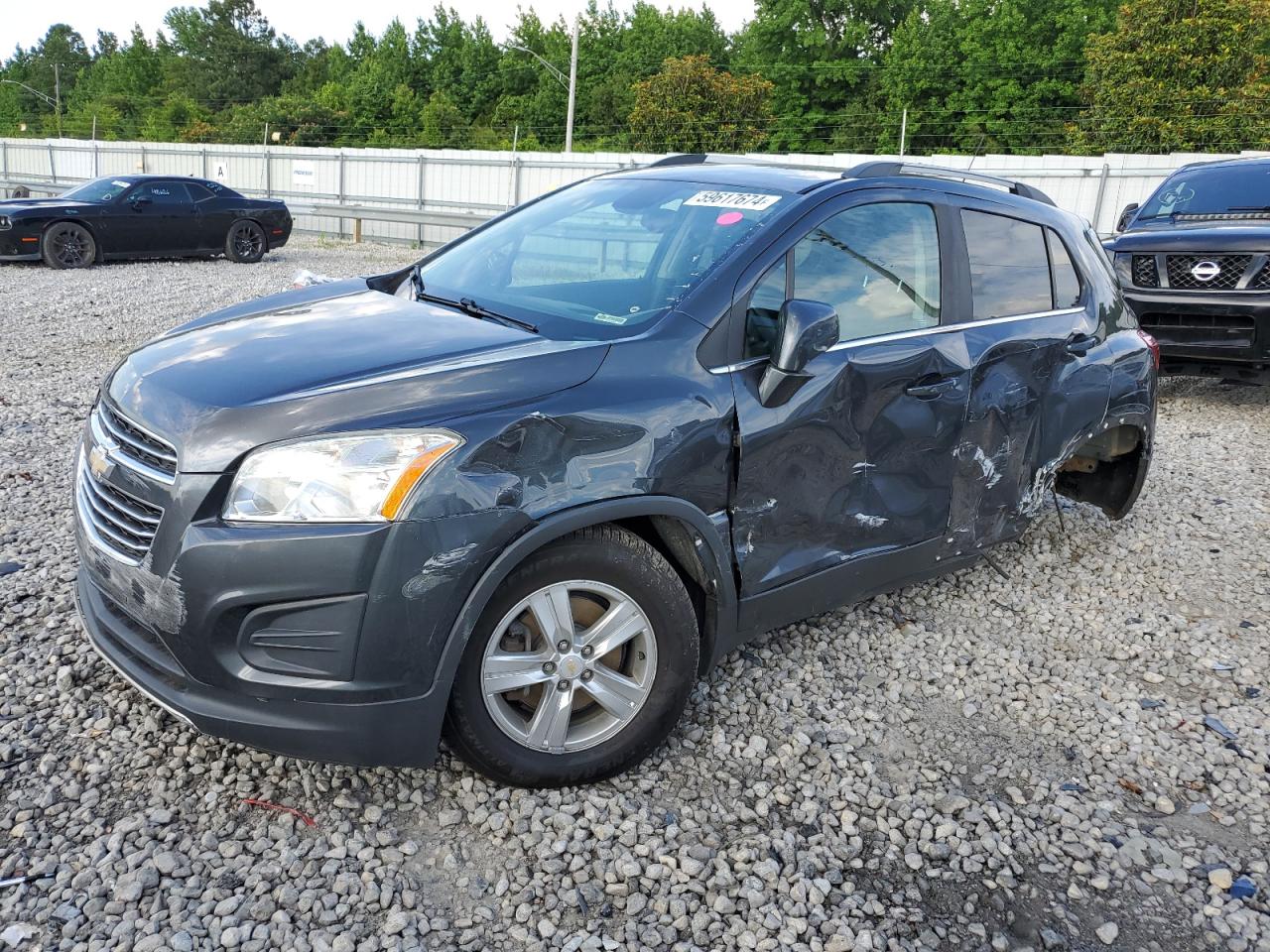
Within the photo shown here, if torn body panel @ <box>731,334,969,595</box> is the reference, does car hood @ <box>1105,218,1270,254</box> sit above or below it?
above

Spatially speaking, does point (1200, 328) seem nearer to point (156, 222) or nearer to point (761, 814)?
point (761, 814)

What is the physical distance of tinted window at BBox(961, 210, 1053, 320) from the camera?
3867 mm

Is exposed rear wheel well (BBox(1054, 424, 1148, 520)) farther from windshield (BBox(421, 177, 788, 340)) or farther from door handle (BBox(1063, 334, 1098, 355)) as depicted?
windshield (BBox(421, 177, 788, 340))

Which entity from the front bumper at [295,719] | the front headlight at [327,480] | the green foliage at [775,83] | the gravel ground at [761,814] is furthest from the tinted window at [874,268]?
the green foliage at [775,83]

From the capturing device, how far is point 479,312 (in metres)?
3.32

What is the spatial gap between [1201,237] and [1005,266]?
524 cm

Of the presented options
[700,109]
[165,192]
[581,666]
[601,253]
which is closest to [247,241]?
[165,192]

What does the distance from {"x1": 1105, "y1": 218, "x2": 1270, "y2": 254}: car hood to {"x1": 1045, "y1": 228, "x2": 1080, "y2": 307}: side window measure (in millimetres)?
4520

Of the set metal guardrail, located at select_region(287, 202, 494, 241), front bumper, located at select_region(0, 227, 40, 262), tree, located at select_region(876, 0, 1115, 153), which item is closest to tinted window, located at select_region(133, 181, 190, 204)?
front bumper, located at select_region(0, 227, 40, 262)

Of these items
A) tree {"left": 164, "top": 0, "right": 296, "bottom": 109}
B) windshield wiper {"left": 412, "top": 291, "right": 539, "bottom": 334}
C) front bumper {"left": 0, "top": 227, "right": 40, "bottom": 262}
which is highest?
tree {"left": 164, "top": 0, "right": 296, "bottom": 109}

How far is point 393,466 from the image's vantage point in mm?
2447

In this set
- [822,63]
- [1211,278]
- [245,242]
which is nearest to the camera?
[1211,278]

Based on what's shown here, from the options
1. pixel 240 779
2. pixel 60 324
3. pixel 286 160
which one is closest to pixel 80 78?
pixel 286 160

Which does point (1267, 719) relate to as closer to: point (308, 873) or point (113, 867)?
point (308, 873)
